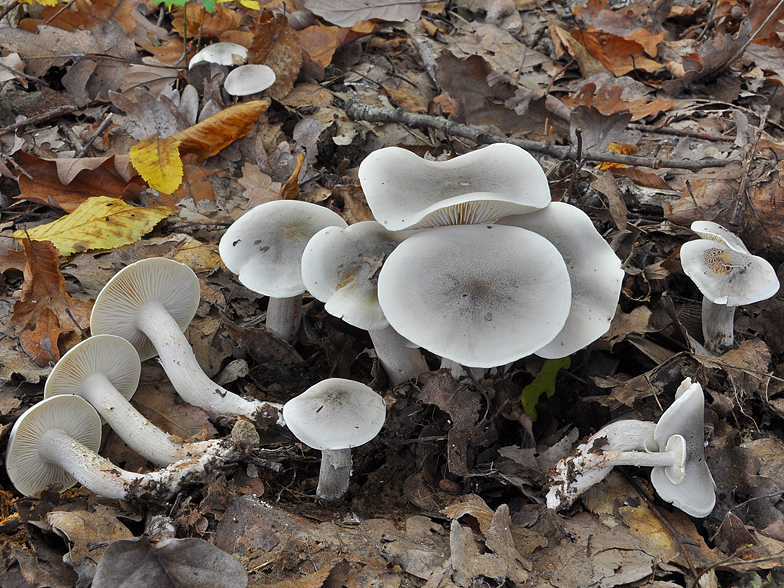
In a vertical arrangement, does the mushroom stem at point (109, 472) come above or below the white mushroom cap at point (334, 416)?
below

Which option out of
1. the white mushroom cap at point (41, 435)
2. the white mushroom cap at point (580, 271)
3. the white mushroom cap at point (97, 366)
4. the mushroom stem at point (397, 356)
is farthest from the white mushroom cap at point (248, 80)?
Result: the white mushroom cap at point (41, 435)

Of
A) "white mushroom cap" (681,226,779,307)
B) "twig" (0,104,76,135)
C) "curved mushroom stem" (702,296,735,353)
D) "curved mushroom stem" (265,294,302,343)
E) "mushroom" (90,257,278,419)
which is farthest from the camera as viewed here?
"twig" (0,104,76,135)

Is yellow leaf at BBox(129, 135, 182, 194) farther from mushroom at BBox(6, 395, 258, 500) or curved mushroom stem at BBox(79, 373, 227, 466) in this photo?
mushroom at BBox(6, 395, 258, 500)

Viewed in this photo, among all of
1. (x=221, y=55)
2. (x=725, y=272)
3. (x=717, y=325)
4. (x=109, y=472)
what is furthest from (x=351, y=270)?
(x=221, y=55)

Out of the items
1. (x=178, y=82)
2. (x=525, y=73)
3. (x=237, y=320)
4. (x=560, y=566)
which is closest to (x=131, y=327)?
(x=237, y=320)

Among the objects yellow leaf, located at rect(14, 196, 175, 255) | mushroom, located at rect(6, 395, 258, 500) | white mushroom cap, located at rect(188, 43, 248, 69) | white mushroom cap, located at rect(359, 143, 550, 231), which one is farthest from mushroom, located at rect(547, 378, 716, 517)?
white mushroom cap, located at rect(188, 43, 248, 69)

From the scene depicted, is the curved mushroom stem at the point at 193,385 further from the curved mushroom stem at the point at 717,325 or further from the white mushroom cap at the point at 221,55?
the white mushroom cap at the point at 221,55

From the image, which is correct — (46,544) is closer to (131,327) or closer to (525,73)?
(131,327)
